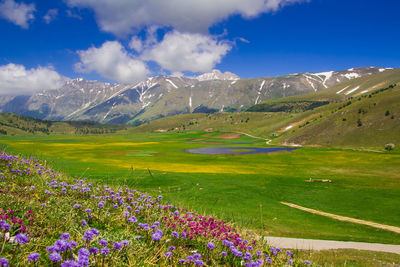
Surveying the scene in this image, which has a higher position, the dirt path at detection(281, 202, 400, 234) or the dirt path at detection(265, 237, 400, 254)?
the dirt path at detection(265, 237, 400, 254)

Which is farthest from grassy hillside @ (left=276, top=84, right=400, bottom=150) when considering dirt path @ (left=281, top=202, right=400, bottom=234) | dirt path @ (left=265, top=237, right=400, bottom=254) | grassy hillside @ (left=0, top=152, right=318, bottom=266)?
grassy hillside @ (left=0, top=152, right=318, bottom=266)

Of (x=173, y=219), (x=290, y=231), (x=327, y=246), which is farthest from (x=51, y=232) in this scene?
(x=290, y=231)

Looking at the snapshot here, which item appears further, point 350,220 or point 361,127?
point 361,127

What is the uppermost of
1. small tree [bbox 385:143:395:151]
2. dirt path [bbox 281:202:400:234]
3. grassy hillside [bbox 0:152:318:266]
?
grassy hillside [bbox 0:152:318:266]

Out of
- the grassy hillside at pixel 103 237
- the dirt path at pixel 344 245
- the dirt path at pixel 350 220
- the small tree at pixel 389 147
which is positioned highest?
the grassy hillside at pixel 103 237

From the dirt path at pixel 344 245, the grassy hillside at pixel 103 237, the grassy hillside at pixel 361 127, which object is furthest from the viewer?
the grassy hillside at pixel 361 127

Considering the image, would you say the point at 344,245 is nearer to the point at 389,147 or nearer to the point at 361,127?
the point at 389,147

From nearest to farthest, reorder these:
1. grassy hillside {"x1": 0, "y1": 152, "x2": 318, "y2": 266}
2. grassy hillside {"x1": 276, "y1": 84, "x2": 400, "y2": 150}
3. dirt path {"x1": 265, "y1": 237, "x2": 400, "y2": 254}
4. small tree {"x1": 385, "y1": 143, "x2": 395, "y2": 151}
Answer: grassy hillside {"x1": 0, "y1": 152, "x2": 318, "y2": 266}, dirt path {"x1": 265, "y1": 237, "x2": 400, "y2": 254}, small tree {"x1": 385, "y1": 143, "x2": 395, "y2": 151}, grassy hillside {"x1": 276, "y1": 84, "x2": 400, "y2": 150}

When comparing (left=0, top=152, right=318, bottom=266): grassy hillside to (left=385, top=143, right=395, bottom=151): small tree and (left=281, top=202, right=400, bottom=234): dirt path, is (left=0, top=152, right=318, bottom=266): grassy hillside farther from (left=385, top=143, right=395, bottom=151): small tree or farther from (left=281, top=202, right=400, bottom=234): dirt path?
(left=385, top=143, right=395, bottom=151): small tree

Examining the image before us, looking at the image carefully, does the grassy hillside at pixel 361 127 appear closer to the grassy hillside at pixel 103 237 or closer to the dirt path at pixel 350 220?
the dirt path at pixel 350 220

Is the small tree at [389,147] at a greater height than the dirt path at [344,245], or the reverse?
the dirt path at [344,245]

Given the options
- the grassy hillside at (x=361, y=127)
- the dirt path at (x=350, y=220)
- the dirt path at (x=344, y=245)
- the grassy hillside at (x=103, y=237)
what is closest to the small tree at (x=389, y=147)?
the grassy hillside at (x=361, y=127)

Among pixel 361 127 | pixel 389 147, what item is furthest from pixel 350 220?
pixel 361 127

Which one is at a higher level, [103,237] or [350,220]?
[103,237]
